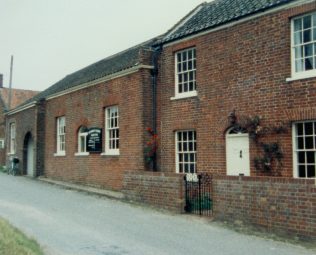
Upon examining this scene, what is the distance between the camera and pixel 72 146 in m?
23.4

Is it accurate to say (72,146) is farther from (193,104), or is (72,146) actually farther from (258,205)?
(258,205)

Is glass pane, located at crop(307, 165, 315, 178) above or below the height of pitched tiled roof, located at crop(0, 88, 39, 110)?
below

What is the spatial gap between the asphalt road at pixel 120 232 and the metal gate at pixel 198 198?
0.88 m

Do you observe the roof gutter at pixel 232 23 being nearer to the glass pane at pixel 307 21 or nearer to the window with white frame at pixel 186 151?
the glass pane at pixel 307 21

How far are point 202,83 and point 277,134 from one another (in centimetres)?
383

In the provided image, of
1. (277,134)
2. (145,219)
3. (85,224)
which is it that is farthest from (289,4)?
(85,224)

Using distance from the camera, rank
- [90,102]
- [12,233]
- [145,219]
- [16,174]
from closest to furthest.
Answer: [12,233] < [145,219] < [90,102] < [16,174]

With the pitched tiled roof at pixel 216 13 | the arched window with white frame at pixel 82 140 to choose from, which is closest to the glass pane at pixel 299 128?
the pitched tiled roof at pixel 216 13

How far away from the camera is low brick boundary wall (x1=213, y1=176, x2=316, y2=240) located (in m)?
9.72

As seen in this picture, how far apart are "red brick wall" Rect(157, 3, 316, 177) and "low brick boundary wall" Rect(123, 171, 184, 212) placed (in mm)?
2138

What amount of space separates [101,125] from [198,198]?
327 inches

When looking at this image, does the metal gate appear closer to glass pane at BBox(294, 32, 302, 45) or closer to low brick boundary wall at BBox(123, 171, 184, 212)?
low brick boundary wall at BBox(123, 171, 184, 212)

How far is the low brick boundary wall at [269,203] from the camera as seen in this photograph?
383 inches

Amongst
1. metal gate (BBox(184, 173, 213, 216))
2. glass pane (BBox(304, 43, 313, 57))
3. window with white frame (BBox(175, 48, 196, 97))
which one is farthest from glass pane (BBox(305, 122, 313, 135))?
window with white frame (BBox(175, 48, 196, 97))
